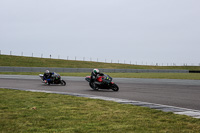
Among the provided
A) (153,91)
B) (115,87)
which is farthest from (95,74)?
(153,91)

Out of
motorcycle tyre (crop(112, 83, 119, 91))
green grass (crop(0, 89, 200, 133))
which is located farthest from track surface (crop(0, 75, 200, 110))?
green grass (crop(0, 89, 200, 133))

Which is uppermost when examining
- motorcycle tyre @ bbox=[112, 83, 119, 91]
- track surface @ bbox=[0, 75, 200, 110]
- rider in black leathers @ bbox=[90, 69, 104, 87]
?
rider in black leathers @ bbox=[90, 69, 104, 87]

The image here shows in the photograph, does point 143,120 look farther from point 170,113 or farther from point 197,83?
point 197,83

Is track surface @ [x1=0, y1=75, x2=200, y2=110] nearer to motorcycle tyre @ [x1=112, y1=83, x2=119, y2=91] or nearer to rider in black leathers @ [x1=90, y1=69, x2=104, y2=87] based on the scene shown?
motorcycle tyre @ [x1=112, y1=83, x2=119, y2=91]

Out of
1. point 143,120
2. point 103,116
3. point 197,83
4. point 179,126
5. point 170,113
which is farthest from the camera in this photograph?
point 197,83

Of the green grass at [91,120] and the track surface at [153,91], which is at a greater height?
the green grass at [91,120]

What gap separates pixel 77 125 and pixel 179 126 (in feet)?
6.89

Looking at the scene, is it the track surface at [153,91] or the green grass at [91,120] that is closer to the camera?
the green grass at [91,120]

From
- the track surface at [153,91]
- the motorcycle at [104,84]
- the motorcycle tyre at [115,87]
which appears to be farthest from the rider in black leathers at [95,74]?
the motorcycle tyre at [115,87]

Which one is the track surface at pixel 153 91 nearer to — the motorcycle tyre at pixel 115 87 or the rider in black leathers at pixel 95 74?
the motorcycle tyre at pixel 115 87

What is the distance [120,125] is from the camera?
587 centimetres

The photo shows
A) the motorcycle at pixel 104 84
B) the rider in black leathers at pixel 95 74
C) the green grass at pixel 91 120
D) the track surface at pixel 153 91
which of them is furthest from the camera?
the rider in black leathers at pixel 95 74

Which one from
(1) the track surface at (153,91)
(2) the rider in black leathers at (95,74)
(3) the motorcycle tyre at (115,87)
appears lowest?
(1) the track surface at (153,91)

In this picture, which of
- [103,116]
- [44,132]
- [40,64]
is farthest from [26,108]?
[40,64]
